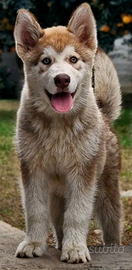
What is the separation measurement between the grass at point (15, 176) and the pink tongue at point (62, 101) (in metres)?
0.74

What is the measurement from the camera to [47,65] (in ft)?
13.5

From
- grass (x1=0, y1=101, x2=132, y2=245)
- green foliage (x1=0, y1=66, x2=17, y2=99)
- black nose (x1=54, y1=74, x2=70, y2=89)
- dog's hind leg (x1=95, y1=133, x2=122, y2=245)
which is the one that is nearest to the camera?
black nose (x1=54, y1=74, x2=70, y2=89)

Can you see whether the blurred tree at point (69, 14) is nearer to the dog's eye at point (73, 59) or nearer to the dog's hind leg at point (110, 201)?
the dog's hind leg at point (110, 201)

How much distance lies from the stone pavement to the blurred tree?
6.16m

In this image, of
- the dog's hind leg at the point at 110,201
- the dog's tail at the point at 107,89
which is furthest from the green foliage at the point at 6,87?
the dog's hind leg at the point at 110,201

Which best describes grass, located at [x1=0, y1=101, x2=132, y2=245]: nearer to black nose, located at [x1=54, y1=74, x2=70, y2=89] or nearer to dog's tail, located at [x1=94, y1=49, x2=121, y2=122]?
dog's tail, located at [x1=94, y1=49, x2=121, y2=122]

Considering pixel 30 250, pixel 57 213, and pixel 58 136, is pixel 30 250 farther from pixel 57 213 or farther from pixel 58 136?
pixel 58 136

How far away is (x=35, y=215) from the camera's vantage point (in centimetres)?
426

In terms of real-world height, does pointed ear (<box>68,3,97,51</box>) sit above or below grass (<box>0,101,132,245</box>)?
above

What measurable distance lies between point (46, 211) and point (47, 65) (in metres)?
0.90

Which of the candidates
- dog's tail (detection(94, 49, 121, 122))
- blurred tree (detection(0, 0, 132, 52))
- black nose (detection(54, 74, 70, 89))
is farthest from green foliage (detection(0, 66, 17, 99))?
black nose (detection(54, 74, 70, 89))

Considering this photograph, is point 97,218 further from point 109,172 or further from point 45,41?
point 45,41

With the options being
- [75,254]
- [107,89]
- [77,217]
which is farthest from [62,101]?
[107,89]

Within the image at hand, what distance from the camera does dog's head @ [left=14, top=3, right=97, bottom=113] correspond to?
402 centimetres
